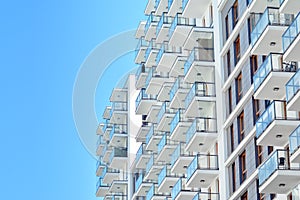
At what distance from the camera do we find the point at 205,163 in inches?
2349

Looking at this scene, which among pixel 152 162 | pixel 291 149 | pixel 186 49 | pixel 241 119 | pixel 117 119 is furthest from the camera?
pixel 117 119

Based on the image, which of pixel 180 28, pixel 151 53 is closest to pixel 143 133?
pixel 151 53

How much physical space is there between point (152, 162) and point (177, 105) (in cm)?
760

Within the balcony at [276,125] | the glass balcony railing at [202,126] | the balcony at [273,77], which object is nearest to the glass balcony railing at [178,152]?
the glass balcony railing at [202,126]

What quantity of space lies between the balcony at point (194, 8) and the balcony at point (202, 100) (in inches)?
192

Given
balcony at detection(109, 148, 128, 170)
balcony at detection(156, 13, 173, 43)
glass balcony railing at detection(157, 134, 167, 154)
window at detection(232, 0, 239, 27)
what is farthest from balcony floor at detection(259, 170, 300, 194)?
balcony at detection(109, 148, 128, 170)

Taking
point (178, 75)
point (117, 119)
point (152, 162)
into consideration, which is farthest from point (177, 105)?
point (117, 119)

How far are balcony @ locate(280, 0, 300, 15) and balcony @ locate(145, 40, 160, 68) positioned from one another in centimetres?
2742

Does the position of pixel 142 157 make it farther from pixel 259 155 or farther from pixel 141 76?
pixel 259 155

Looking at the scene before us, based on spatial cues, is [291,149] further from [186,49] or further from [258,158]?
[186,49]

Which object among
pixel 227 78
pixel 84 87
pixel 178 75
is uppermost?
pixel 178 75

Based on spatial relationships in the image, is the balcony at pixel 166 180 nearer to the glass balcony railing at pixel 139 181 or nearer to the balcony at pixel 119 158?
the glass balcony railing at pixel 139 181

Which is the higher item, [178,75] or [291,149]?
[178,75]

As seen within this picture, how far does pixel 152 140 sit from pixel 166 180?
594 centimetres
